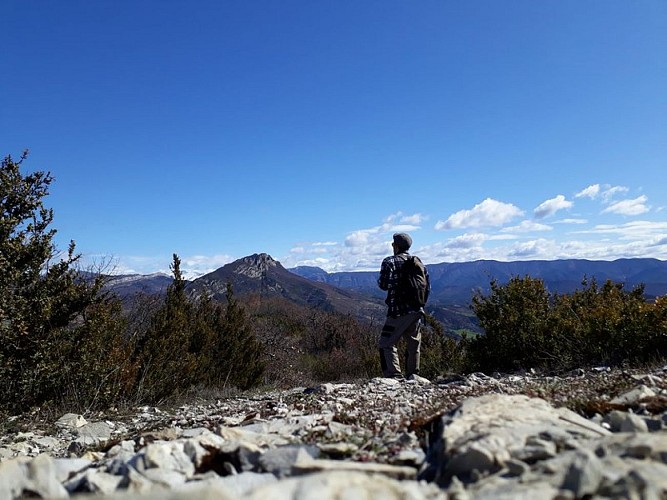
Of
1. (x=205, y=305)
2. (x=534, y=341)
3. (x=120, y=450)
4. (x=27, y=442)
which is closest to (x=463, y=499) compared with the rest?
(x=120, y=450)

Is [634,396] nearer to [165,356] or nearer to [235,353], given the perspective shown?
[165,356]

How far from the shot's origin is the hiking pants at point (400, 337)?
8133 millimetres

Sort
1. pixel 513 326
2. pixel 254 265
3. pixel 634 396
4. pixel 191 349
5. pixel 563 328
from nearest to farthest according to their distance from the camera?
pixel 634 396 → pixel 563 328 → pixel 513 326 → pixel 191 349 → pixel 254 265

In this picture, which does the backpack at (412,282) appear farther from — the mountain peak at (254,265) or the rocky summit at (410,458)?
the mountain peak at (254,265)

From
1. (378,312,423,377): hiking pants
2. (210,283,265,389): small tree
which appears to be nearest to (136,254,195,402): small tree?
(210,283,265,389): small tree

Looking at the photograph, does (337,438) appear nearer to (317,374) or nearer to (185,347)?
(185,347)

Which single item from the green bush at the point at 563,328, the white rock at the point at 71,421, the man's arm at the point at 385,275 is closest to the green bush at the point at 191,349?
the white rock at the point at 71,421

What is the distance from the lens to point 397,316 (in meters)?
8.18

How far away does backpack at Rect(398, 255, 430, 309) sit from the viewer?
8.09 metres

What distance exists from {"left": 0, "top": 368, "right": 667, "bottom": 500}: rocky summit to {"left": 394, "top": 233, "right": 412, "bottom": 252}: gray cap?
4221 mm

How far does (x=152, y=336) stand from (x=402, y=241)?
19.6ft

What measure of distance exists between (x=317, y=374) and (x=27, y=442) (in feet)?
37.8

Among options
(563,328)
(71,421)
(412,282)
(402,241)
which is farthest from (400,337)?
(71,421)

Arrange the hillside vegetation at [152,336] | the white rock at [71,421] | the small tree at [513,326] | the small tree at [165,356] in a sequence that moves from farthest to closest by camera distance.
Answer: the small tree at [165,356] → the small tree at [513,326] → the hillside vegetation at [152,336] → the white rock at [71,421]
